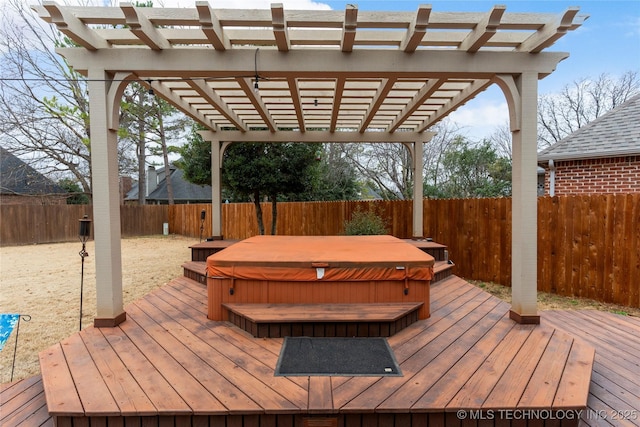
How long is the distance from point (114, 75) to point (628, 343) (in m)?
5.56

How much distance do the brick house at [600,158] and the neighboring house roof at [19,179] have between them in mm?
17693

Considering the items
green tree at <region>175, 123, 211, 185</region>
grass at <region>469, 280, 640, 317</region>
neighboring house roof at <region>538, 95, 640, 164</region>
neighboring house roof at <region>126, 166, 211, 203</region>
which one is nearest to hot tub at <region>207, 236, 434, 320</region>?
grass at <region>469, 280, 640, 317</region>

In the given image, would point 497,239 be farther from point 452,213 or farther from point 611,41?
point 611,41

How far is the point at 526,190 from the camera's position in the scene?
9.94 ft

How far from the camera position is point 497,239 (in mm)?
5781

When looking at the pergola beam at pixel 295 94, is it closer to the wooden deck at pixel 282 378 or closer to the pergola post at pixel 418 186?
the pergola post at pixel 418 186

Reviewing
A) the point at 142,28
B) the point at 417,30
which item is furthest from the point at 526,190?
the point at 142,28

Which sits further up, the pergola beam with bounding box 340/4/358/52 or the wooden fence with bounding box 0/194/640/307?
the pergola beam with bounding box 340/4/358/52

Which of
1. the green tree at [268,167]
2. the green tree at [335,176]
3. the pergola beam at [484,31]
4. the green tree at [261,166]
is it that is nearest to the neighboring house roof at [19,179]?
the green tree at [261,166]

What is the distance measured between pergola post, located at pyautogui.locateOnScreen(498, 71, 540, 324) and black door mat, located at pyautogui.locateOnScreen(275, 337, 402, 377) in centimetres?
151

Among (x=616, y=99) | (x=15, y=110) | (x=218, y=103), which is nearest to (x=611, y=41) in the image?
(x=616, y=99)

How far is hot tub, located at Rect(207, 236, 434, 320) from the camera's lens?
2.96 metres

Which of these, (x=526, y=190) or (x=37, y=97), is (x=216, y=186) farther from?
(x=37, y=97)

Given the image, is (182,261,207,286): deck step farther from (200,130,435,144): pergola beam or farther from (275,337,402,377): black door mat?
→ (200,130,435,144): pergola beam
